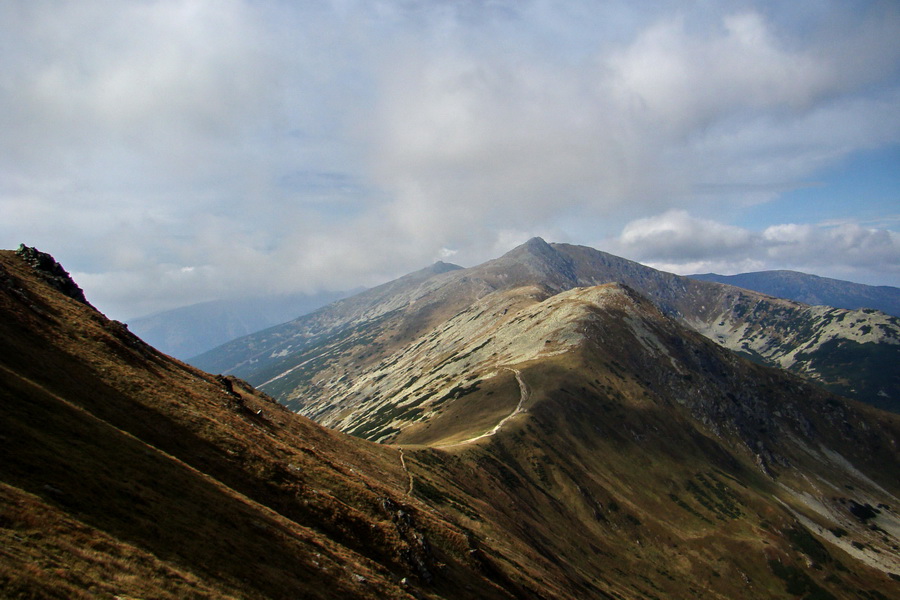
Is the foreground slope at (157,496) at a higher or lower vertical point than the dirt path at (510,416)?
higher

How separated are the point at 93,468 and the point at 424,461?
79748 millimetres

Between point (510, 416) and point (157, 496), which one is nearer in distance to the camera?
point (157, 496)

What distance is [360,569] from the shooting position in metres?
35.9

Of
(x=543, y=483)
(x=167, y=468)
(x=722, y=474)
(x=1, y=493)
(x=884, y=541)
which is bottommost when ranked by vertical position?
(x=884, y=541)

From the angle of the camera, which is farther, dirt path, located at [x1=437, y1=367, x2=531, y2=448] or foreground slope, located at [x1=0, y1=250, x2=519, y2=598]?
dirt path, located at [x1=437, y1=367, x2=531, y2=448]

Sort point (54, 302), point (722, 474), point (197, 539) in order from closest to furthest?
1. point (197, 539)
2. point (54, 302)
3. point (722, 474)

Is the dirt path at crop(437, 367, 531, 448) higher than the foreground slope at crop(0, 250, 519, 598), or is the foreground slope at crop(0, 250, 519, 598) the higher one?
the foreground slope at crop(0, 250, 519, 598)

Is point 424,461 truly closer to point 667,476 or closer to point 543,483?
point 543,483

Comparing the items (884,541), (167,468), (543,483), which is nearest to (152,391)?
(167,468)

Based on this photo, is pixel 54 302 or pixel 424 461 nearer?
pixel 54 302

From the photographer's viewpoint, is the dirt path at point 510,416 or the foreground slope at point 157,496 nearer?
the foreground slope at point 157,496

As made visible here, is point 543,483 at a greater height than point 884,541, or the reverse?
point 543,483

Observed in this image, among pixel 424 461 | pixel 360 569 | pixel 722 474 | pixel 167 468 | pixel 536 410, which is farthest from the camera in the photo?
pixel 722 474

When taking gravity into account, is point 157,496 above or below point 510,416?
above
